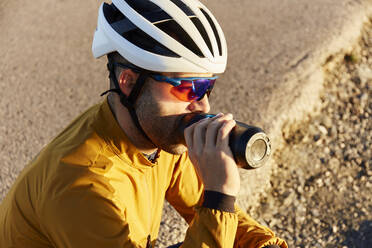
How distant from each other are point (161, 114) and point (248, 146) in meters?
0.67

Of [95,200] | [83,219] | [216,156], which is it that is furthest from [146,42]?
[83,219]

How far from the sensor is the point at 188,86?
2.94m

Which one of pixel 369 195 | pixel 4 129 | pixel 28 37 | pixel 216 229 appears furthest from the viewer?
pixel 28 37

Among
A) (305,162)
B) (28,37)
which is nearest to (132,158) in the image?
(305,162)

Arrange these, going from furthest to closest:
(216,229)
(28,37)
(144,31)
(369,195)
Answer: (28,37) → (369,195) → (144,31) → (216,229)

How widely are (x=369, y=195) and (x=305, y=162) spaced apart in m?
0.79

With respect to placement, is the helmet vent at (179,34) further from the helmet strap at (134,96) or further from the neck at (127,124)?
the neck at (127,124)

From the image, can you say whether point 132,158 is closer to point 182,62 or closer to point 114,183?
point 114,183

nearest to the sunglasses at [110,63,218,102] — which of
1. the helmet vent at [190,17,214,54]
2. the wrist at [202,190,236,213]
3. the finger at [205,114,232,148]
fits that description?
the helmet vent at [190,17,214,54]

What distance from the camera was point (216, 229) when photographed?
2.47 m

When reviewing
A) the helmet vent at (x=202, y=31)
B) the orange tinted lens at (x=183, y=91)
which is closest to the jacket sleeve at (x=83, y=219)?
the orange tinted lens at (x=183, y=91)

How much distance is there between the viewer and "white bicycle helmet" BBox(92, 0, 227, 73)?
284 cm

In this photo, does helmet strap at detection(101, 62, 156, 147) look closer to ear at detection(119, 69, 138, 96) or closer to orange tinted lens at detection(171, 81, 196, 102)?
ear at detection(119, 69, 138, 96)

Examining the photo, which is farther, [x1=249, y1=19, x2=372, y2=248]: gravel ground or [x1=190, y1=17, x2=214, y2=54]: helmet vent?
[x1=249, y1=19, x2=372, y2=248]: gravel ground
